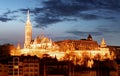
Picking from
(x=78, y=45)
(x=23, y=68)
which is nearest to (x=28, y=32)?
(x=78, y=45)

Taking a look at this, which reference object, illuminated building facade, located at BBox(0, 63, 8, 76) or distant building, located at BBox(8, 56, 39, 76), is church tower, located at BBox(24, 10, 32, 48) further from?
distant building, located at BBox(8, 56, 39, 76)

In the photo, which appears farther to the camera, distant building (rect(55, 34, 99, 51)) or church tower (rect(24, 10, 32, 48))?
church tower (rect(24, 10, 32, 48))

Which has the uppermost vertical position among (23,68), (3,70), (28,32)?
(28,32)

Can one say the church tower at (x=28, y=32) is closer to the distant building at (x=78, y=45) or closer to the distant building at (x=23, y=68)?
the distant building at (x=78, y=45)

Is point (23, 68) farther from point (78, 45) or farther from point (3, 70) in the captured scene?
point (78, 45)

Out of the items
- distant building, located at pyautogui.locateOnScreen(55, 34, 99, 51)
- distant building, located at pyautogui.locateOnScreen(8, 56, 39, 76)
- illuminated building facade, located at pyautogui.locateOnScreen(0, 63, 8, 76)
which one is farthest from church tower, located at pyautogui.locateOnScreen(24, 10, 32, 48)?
distant building, located at pyautogui.locateOnScreen(8, 56, 39, 76)

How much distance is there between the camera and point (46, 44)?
151625 mm

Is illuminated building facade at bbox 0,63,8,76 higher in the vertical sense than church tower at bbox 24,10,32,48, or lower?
lower

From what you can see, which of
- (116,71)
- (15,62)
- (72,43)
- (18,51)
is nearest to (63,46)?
(72,43)

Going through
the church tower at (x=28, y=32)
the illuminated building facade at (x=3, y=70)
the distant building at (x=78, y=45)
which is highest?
the church tower at (x=28, y=32)

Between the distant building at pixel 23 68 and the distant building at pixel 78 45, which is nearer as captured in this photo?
the distant building at pixel 23 68

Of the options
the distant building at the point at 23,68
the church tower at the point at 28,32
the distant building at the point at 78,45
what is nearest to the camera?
the distant building at the point at 23,68

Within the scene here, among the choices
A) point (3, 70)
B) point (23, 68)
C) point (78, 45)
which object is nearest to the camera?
point (23, 68)

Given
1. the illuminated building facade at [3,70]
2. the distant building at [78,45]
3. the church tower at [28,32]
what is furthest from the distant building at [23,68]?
the church tower at [28,32]
